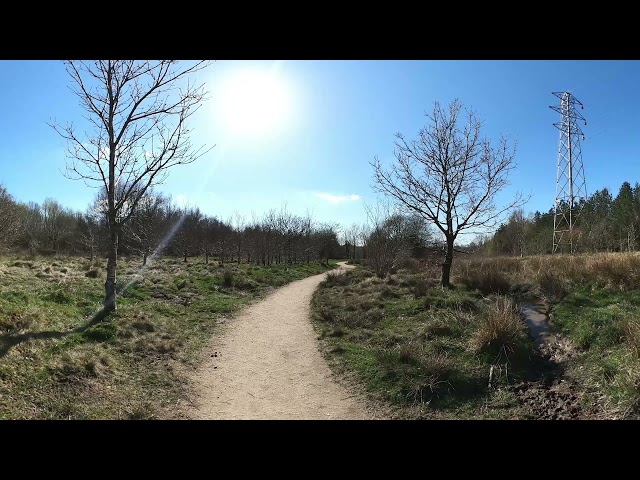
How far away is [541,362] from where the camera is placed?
21.5 feet

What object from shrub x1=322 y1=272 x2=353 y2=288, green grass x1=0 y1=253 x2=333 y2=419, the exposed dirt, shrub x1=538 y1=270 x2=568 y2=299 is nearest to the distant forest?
shrub x1=322 y1=272 x2=353 y2=288

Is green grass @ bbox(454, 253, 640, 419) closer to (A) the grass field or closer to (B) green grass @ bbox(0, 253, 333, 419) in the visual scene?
(A) the grass field

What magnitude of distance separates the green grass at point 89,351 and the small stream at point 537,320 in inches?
285

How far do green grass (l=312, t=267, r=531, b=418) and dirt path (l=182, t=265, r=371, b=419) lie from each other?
522 mm

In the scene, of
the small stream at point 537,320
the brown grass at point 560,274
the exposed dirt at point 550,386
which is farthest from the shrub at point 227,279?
the exposed dirt at point 550,386

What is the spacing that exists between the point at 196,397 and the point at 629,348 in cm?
686

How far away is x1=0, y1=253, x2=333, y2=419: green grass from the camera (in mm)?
4887

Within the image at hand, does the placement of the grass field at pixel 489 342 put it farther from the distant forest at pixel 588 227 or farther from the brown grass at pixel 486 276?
the distant forest at pixel 588 227

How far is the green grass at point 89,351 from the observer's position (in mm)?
4887

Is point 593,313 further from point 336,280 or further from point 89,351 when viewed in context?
point 336,280

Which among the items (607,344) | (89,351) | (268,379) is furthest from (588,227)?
(89,351)

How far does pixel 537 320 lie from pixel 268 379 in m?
6.68
